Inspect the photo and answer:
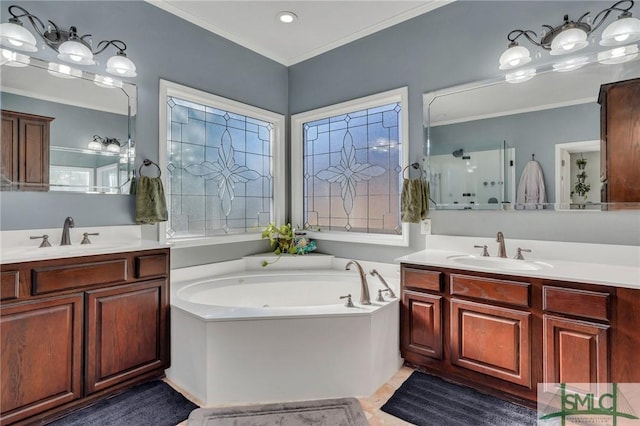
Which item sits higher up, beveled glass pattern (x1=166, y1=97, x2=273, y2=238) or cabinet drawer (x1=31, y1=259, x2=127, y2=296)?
beveled glass pattern (x1=166, y1=97, x2=273, y2=238)

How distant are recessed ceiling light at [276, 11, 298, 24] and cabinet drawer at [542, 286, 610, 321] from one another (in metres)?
2.81

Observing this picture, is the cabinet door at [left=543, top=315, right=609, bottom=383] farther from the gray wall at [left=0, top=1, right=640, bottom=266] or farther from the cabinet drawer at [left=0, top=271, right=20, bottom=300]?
the cabinet drawer at [left=0, top=271, right=20, bottom=300]

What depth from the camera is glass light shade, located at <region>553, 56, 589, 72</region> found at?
2.08 m

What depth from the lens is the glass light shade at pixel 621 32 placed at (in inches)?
74.2

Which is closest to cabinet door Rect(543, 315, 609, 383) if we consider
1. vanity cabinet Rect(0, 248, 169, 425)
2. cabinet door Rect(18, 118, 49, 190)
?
vanity cabinet Rect(0, 248, 169, 425)

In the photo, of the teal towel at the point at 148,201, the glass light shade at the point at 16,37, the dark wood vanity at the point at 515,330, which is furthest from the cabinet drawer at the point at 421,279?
the glass light shade at the point at 16,37

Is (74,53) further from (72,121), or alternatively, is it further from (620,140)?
(620,140)

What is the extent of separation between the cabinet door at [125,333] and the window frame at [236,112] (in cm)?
60

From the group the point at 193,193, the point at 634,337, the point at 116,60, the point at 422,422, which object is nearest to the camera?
the point at 634,337

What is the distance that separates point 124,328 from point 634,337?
2864 millimetres

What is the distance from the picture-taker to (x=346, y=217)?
3.34 m

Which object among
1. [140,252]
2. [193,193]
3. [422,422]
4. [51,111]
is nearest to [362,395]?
[422,422]

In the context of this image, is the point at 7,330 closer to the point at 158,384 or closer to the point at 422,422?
the point at 158,384

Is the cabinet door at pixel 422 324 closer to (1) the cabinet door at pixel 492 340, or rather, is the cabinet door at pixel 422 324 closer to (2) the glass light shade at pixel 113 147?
(1) the cabinet door at pixel 492 340
